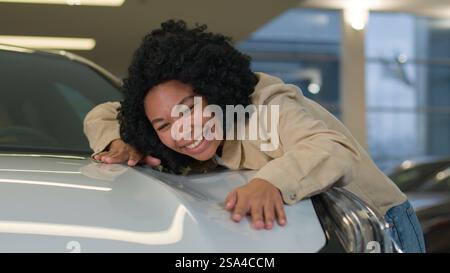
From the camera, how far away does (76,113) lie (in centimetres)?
235

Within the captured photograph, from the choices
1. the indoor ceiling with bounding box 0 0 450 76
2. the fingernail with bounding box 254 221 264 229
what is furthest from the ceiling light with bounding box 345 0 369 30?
the fingernail with bounding box 254 221 264 229

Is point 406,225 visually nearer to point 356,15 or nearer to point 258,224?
point 258,224

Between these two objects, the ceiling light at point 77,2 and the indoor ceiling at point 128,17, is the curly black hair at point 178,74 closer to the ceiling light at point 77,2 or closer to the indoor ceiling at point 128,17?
the indoor ceiling at point 128,17

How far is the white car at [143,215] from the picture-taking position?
3.56 feet

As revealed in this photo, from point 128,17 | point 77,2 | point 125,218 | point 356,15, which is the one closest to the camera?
point 125,218

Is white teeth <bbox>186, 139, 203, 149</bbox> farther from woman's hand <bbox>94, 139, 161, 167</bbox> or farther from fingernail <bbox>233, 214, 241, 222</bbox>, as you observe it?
fingernail <bbox>233, 214, 241, 222</bbox>

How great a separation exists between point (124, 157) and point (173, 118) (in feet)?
0.82

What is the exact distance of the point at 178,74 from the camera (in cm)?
154

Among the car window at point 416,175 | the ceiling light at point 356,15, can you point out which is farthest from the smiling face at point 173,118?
the ceiling light at point 356,15

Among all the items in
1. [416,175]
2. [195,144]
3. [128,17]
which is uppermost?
[128,17]

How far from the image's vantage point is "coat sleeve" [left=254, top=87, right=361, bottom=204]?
1311 millimetres

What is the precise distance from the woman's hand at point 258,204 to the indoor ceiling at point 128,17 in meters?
6.73

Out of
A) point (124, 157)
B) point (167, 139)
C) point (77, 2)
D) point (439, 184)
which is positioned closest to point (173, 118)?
point (167, 139)
